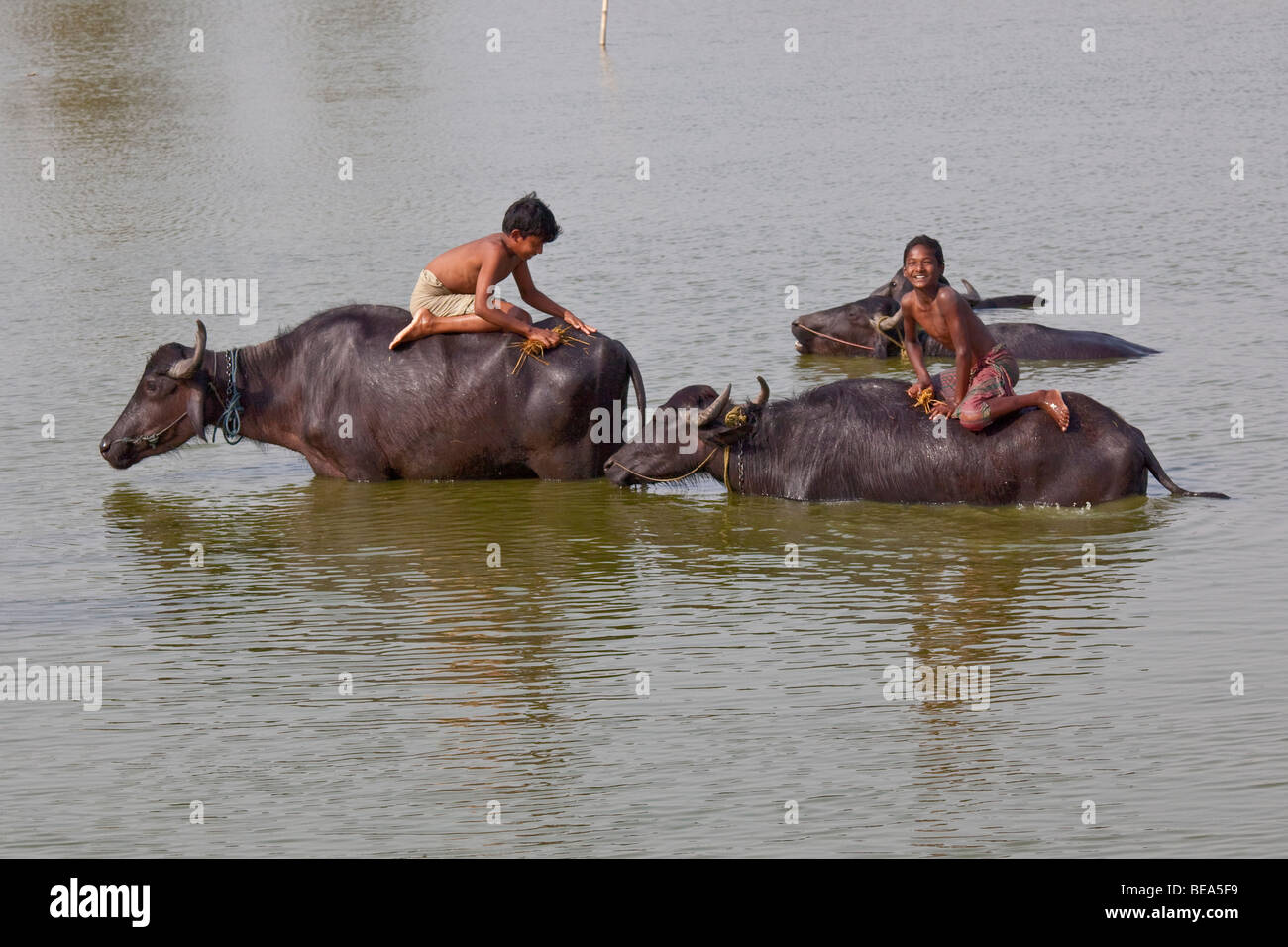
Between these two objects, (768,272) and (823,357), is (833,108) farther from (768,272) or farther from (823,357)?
(823,357)

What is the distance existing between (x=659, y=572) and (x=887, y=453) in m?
1.38

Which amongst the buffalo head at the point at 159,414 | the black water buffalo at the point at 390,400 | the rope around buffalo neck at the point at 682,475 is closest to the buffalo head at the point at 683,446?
the rope around buffalo neck at the point at 682,475

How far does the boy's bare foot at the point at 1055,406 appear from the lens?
917cm

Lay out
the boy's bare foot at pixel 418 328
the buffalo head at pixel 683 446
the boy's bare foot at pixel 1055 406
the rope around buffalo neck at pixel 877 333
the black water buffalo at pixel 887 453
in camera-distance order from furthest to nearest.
Answer: the rope around buffalo neck at pixel 877 333, the boy's bare foot at pixel 418 328, the buffalo head at pixel 683 446, the black water buffalo at pixel 887 453, the boy's bare foot at pixel 1055 406

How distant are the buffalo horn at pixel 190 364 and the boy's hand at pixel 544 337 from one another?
1757mm

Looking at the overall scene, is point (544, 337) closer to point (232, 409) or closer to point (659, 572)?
point (659, 572)

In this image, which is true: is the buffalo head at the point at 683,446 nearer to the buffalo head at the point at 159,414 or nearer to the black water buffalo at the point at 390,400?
the black water buffalo at the point at 390,400

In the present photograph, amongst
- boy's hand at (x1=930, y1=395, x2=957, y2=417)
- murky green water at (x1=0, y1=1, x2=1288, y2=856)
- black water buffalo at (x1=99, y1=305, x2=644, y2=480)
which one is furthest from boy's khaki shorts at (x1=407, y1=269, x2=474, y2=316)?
boy's hand at (x1=930, y1=395, x2=957, y2=417)

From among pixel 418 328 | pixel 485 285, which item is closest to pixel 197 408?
pixel 418 328

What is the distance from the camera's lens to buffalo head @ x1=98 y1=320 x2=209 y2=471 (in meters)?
10.6

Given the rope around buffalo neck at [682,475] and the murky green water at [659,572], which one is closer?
the murky green water at [659,572]

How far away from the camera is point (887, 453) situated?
31.8 ft

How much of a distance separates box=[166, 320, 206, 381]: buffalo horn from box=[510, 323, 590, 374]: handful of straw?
1.66 m

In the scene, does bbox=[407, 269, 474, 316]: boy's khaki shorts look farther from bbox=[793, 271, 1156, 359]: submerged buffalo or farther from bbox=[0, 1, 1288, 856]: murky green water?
bbox=[793, 271, 1156, 359]: submerged buffalo
